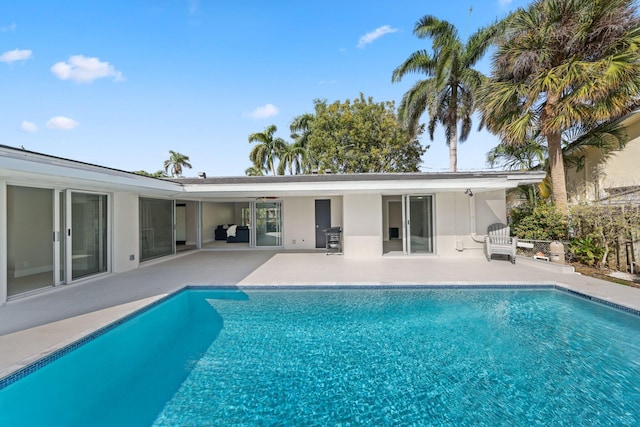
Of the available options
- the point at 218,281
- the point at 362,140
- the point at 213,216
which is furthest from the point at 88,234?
the point at 362,140

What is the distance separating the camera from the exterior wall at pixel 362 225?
1107cm

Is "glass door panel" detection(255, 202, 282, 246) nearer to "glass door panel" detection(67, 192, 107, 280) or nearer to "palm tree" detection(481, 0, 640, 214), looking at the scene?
"glass door panel" detection(67, 192, 107, 280)

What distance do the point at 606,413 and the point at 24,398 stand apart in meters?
6.50

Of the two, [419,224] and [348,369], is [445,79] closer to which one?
[419,224]

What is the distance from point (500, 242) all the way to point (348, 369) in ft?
28.4

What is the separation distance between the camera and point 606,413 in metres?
3.10

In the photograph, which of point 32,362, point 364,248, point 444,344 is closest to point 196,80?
point 364,248

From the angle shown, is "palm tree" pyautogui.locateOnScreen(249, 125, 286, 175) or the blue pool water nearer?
the blue pool water

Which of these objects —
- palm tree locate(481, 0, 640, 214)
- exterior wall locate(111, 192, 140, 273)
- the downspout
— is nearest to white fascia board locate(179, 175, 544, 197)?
the downspout

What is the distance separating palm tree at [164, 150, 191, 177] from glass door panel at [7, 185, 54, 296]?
117ft

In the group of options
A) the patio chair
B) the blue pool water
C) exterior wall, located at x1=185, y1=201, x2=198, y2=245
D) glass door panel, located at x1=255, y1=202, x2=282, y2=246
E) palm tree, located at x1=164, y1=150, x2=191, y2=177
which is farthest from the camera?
palm tree, located at x1=164, y1=150, x2=191, y2=177

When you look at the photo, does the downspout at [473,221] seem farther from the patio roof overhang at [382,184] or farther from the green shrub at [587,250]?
the green shrub at [587,250]

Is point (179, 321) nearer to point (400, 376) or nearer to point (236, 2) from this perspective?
point (400, 376)

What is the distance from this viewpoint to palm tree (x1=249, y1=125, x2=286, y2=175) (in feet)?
95.2
